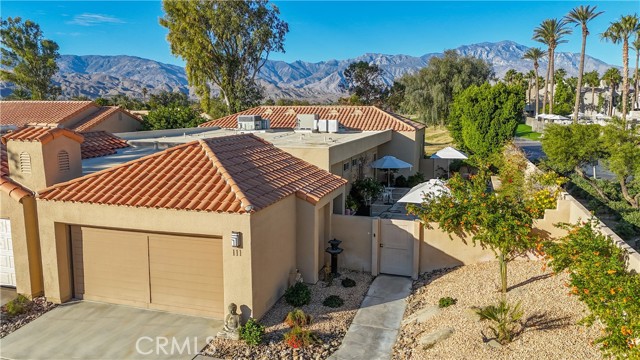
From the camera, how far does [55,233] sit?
500 inches

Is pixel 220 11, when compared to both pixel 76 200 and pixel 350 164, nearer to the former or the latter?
pixel 350 164

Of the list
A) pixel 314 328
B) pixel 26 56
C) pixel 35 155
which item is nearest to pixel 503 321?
pixel 314 328

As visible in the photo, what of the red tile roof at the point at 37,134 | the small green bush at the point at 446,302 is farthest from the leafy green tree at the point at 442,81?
the red tile roof at the point at 37,134

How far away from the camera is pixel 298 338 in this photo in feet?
35.2

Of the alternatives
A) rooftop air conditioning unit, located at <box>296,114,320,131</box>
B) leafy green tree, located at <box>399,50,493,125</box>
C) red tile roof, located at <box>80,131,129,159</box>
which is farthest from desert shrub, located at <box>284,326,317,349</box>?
leafy green tree, located at <box>399,50,493,125</box>

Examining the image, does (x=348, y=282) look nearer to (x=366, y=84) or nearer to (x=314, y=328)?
(x=314, y=328)

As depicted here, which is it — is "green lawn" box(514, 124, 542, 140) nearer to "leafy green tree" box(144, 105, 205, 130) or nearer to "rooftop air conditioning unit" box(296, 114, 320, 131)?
"rooftop air conditioning unit" box(296, 114, 320, 131)

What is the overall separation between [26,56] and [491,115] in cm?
5844

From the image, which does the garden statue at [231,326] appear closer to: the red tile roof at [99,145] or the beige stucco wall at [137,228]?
the beige stucco wall at [137,228]

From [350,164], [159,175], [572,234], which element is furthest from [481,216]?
[350,164]

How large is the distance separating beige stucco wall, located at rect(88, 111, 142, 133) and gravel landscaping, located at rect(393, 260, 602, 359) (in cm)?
3220

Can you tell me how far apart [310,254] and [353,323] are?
2.95m

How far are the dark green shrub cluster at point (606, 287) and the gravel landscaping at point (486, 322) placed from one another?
2.64ft

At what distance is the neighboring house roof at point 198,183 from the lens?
1187 cm
